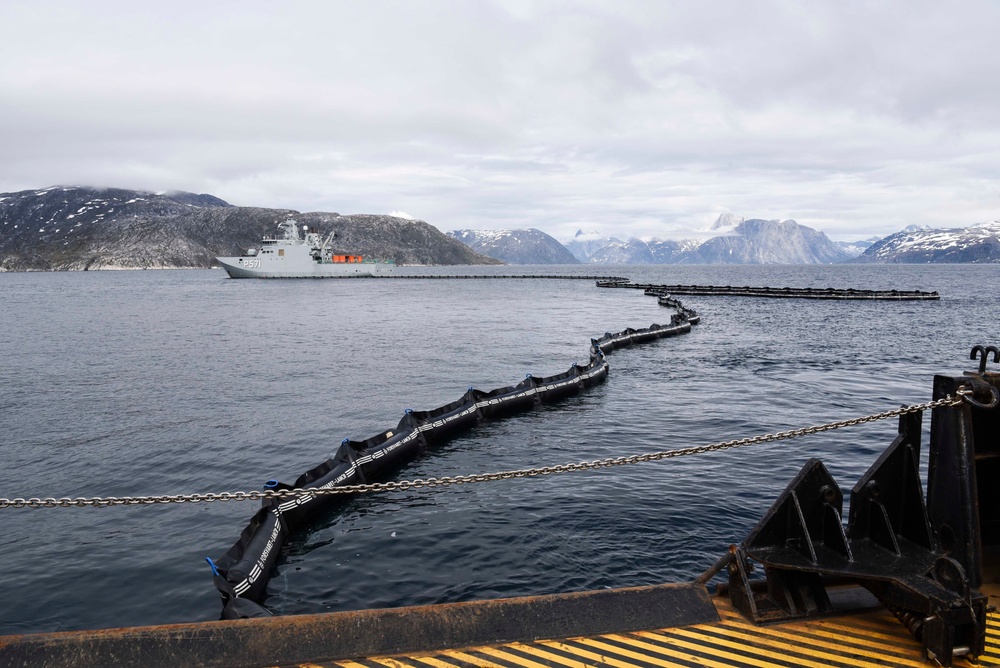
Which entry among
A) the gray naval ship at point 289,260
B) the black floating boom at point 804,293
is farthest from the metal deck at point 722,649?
the gray naval ship at point 289,260

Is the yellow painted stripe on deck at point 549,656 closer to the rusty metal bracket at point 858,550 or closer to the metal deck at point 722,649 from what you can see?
the metal deck at point 722,649

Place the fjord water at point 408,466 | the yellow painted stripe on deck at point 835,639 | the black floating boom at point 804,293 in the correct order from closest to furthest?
the yellow painted stripe on deck at point 835,639, the fjord water at point 408,466, the black floating boom at point 804,293

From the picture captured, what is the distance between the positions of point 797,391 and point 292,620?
26830 millimetres

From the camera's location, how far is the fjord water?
457 inches

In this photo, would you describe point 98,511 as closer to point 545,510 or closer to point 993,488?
point 545,510

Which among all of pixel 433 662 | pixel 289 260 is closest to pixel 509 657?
pixel 433 662

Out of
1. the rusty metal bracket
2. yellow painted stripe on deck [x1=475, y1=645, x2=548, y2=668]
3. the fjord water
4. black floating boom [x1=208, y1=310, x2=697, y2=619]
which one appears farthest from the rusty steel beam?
the fjord water

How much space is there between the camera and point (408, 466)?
59.2ft

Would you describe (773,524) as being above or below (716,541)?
above

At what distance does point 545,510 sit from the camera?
1438cm

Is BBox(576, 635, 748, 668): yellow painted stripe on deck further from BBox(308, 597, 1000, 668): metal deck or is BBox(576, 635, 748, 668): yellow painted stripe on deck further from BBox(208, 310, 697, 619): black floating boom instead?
BBox(208, 310, 697, 619): black floating boom

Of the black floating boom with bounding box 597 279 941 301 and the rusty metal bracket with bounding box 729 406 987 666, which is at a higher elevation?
the black floating boom with bounding box 597 279 941 301

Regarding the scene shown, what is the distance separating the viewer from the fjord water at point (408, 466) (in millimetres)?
11609

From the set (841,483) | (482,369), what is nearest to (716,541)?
(841,483)
